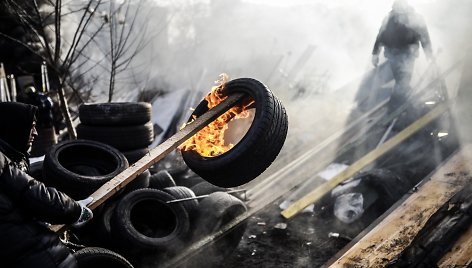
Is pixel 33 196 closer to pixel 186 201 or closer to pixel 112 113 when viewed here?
pixel 186 201

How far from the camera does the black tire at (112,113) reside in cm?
546

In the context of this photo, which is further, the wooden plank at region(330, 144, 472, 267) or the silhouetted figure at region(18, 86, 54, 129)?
the silhouetted figure at region(18, 86, 54, 129)

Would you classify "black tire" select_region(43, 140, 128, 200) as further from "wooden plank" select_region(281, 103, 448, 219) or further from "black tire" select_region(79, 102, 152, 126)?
"wooden plank" select_region(281, 103, 448, 219)

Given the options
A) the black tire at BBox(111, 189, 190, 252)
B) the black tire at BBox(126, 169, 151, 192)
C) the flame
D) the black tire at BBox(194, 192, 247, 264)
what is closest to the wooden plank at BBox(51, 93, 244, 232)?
the flame

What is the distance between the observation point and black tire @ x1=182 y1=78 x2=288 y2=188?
11.0 feet

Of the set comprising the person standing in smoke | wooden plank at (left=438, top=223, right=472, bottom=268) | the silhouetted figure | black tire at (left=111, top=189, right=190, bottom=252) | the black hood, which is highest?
the person standing in smoke

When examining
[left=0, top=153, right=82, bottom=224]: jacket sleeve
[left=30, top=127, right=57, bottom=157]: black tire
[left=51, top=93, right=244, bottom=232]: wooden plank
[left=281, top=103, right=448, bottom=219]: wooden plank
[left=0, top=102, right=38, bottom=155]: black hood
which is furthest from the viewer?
[left=30, top=127, right=57, bottom=157]: black tire

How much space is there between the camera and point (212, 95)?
4125mm

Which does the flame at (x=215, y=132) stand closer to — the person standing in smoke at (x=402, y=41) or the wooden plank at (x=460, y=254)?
the wooden plank at (x=460, y=254)

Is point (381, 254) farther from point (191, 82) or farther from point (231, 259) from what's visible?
point (191, 82)

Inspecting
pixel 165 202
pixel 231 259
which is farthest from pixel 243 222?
pixel 165 202

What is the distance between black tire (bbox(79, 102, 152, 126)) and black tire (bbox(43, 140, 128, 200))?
681mm

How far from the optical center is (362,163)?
20.1ft

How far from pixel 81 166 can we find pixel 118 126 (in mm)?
909
